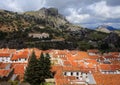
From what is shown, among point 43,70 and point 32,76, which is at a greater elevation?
point 43,70

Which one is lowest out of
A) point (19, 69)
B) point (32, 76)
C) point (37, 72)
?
point (19, 69)

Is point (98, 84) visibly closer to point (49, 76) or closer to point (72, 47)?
point (49, 76)

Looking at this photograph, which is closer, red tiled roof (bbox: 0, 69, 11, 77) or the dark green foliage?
the dark green foliage

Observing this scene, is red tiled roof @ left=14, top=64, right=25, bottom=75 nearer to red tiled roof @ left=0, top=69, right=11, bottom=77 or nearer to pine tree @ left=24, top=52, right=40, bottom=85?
red tiled roof @ left=0, top=69, right=11, bottom=77

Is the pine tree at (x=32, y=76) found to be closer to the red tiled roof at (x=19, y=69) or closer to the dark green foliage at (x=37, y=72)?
the dark green foliage at (x=37, y=72)

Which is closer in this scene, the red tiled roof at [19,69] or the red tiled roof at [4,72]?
the red tiled roof at [4,72]

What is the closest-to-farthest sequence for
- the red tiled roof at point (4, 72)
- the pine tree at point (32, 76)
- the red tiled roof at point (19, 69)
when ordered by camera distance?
the pine tree at point (32, 76) → the red tiled roof at point (4, 72) → the red tiled roof at point (19, 69)

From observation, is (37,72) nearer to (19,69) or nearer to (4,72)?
(4,72)

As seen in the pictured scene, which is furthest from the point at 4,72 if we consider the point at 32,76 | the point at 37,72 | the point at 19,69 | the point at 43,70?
the point at 43,70

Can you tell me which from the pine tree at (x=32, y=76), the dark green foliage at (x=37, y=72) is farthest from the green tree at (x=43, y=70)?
the pine tree at (x=32, y=76)

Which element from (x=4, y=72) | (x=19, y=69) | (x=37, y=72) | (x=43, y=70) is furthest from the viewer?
(x=19, y=69)

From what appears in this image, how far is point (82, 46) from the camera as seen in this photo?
7554 inches

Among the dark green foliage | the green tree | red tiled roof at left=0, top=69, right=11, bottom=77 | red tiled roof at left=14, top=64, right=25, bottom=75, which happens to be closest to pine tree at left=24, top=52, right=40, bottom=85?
the dark green foliage

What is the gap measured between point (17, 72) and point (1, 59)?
38.6 m
